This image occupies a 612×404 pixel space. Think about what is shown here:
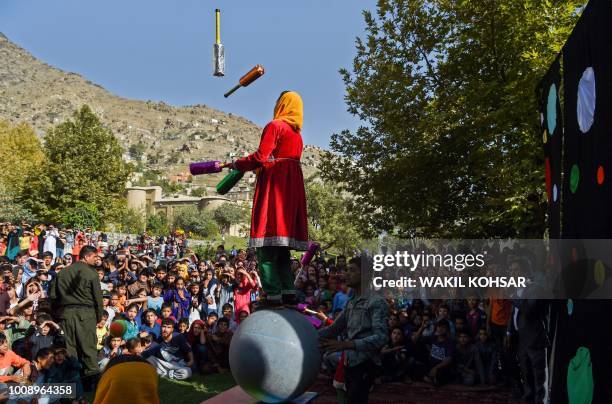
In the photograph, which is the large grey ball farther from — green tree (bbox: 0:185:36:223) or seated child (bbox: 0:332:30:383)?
green tree (bbox: 0:185:36:223)

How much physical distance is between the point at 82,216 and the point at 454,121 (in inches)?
1381

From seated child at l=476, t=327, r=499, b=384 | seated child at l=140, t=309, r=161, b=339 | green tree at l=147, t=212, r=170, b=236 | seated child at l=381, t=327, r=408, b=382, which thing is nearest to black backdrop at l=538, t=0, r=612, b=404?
seated child at l=476, t=327, r=499, b=384

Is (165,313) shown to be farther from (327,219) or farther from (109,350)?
(327,219)

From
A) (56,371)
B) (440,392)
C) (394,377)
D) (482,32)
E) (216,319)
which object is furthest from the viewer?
(482,32)

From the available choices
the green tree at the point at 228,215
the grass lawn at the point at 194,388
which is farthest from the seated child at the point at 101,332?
the green tree at the point at 228,215

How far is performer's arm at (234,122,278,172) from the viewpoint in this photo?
5203 millimetres

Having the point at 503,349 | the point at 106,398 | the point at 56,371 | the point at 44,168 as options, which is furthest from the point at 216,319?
the point at 44,168

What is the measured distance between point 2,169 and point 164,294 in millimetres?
39906

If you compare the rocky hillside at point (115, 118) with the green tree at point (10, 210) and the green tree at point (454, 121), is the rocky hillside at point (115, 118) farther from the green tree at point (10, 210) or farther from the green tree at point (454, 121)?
the green tree at point (454, 121)

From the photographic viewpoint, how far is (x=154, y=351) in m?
9.11

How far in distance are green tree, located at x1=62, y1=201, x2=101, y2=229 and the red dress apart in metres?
37.8

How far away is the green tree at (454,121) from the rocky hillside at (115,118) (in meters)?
137

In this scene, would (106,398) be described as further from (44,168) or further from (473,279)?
(44,168)

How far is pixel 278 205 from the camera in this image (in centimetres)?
520
